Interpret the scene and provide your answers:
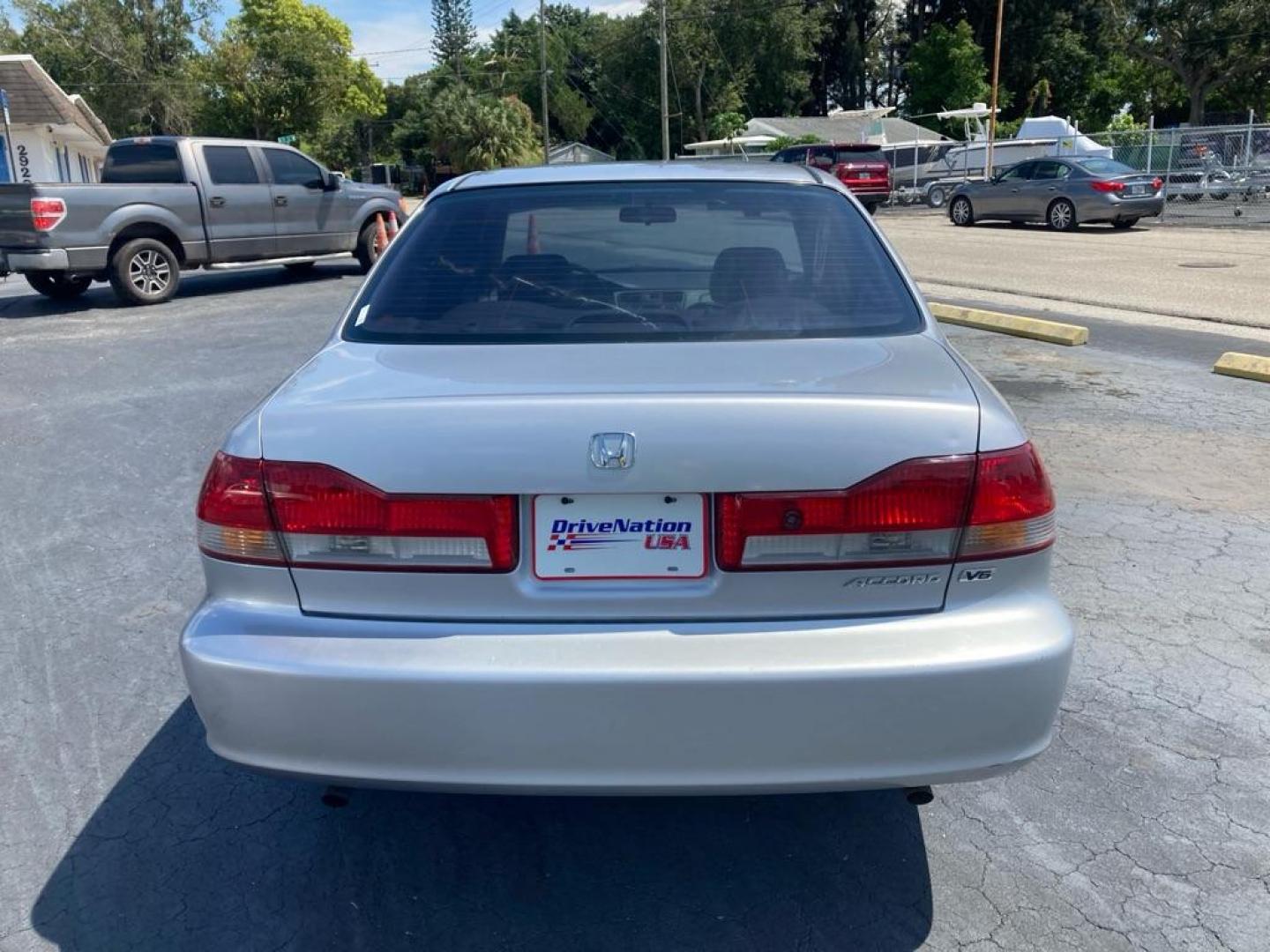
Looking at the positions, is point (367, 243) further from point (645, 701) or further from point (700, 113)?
point (700, 113)

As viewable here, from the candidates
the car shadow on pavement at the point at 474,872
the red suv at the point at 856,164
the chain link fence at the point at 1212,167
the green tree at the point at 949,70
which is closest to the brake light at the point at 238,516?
the car shadow on pavement at the point at 474,872

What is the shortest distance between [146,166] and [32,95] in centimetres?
2460

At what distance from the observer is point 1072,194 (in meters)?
21.9

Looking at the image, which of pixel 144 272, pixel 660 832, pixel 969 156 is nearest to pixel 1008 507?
pixel 660 832

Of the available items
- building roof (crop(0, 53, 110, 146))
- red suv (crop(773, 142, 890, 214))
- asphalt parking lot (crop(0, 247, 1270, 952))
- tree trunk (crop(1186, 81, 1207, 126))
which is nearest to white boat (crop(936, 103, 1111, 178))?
red suv (crop(773, 142, 890, 214))

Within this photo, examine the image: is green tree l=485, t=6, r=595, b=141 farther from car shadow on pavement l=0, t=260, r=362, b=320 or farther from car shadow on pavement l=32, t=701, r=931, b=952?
car shadow on pavement l=32, t=701, r=931, b=952

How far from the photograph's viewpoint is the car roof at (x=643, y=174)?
11.9 ft

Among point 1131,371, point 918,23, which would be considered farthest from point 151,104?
point 1131,371

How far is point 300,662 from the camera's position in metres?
2.29

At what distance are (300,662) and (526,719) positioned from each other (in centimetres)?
48

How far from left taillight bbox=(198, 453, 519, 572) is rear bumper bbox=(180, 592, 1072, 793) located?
14 cm

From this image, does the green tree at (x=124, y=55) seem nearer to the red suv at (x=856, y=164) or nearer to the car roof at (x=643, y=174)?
the red suv at (x=856, y=164)

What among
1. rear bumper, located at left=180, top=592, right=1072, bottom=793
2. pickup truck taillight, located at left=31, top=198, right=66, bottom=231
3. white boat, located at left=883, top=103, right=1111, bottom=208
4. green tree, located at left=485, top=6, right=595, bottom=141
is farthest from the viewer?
green tree, located at left=485, top=6, right=595, bottom=141

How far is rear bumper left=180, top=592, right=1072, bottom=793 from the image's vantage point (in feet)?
7.27
